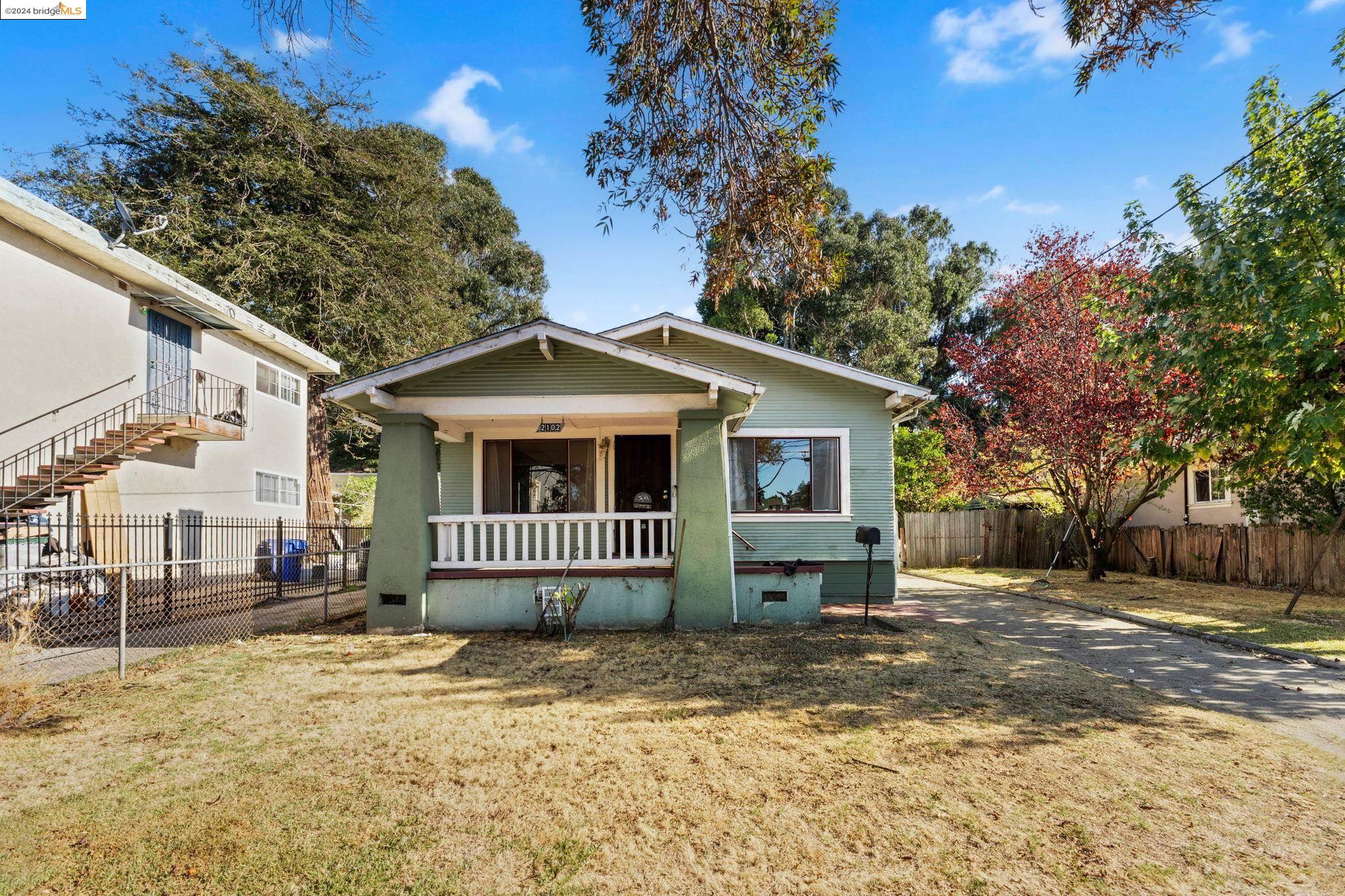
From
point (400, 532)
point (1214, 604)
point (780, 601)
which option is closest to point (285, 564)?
point (400, 532)

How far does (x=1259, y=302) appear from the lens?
7.77 meters

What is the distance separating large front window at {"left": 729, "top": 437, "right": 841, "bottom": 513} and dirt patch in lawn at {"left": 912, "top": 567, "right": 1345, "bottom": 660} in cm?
526

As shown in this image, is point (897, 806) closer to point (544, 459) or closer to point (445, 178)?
point (544, 459)

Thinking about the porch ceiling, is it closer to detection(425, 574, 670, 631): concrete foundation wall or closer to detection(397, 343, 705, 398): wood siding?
detection(397, 343, 705, 398): wood siding

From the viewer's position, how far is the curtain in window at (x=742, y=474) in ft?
38.2

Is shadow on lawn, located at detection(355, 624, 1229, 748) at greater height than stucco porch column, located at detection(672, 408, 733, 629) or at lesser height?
lesser

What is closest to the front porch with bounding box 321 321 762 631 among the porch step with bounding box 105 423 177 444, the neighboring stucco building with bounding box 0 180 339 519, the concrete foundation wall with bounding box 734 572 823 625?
the concrete foundation wall with bounding box 734 572 823 625

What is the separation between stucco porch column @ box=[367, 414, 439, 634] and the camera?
29.4ft

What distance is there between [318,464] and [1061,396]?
20978 mm

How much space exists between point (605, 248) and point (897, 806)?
6.12 m

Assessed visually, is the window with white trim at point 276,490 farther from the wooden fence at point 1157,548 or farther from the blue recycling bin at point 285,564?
the wooden fence at point 1157,548

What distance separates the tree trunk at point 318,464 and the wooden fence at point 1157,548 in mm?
18125

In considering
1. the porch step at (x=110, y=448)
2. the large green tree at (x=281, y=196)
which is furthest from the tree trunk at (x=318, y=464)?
the porch step at (x=110, y=448)

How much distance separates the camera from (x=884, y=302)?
28391 millimetres
